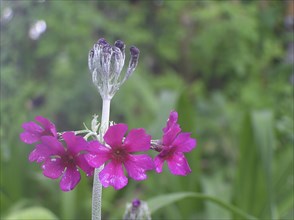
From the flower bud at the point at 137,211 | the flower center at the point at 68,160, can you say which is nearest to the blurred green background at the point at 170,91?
the flower bud at the point at 137,211

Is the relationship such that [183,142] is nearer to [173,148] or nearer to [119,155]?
[173,148]

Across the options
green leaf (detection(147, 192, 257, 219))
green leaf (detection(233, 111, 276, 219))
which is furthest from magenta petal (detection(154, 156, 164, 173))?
green leaf (detection(233, 111, 276, 219))

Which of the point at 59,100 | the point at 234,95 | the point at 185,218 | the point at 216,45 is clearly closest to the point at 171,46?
the point at 216,45

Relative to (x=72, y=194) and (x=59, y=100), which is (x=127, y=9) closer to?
(x=59, y=100)

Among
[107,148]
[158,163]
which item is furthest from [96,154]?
[158,163]

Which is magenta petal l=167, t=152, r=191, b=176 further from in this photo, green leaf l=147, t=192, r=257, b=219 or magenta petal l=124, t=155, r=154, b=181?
green leaf l=147, t=192, r=257, b=219

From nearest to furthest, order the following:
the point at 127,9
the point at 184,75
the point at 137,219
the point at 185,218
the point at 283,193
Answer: the point at 137,219 < the point at 283,193 < the point at 185,218 < the point at 127,9 < the point at 184,75

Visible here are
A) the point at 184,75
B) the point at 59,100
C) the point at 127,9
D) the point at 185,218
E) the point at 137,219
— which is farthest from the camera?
the point at 184,75
